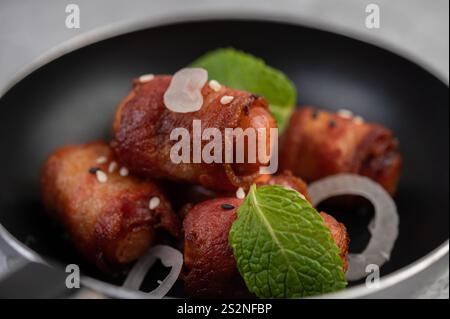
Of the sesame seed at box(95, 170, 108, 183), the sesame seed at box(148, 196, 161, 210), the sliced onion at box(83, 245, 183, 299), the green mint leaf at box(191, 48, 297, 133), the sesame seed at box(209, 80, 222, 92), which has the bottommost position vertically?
the sliced onion at box(83, 245, 183, 299)

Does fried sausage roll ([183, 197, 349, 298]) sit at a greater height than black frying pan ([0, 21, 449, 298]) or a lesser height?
lesser

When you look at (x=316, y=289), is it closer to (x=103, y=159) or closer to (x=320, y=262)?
(x=320, y=262)

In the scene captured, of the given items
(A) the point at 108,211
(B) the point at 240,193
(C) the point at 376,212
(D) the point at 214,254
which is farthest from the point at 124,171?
(C) the point at 376,212

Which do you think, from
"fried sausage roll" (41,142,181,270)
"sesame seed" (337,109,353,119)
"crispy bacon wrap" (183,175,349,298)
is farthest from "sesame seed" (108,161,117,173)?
"sesame seed" (337,109,353,119)

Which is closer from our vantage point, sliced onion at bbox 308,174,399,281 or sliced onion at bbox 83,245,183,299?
sliced onion at bbox 83,245,183,299

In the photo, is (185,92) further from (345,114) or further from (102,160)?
(345,114)

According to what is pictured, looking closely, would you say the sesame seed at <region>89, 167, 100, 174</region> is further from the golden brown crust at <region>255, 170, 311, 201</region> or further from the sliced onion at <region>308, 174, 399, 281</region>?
the sliced onion at <region>308, 174, 399, 281</region>

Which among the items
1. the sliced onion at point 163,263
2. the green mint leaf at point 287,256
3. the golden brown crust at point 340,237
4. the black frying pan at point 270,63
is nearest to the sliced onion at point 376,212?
the black frying pan at point 270,63

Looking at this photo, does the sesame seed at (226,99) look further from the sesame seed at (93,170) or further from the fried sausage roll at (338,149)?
the fried sausage roll at (338,149)
